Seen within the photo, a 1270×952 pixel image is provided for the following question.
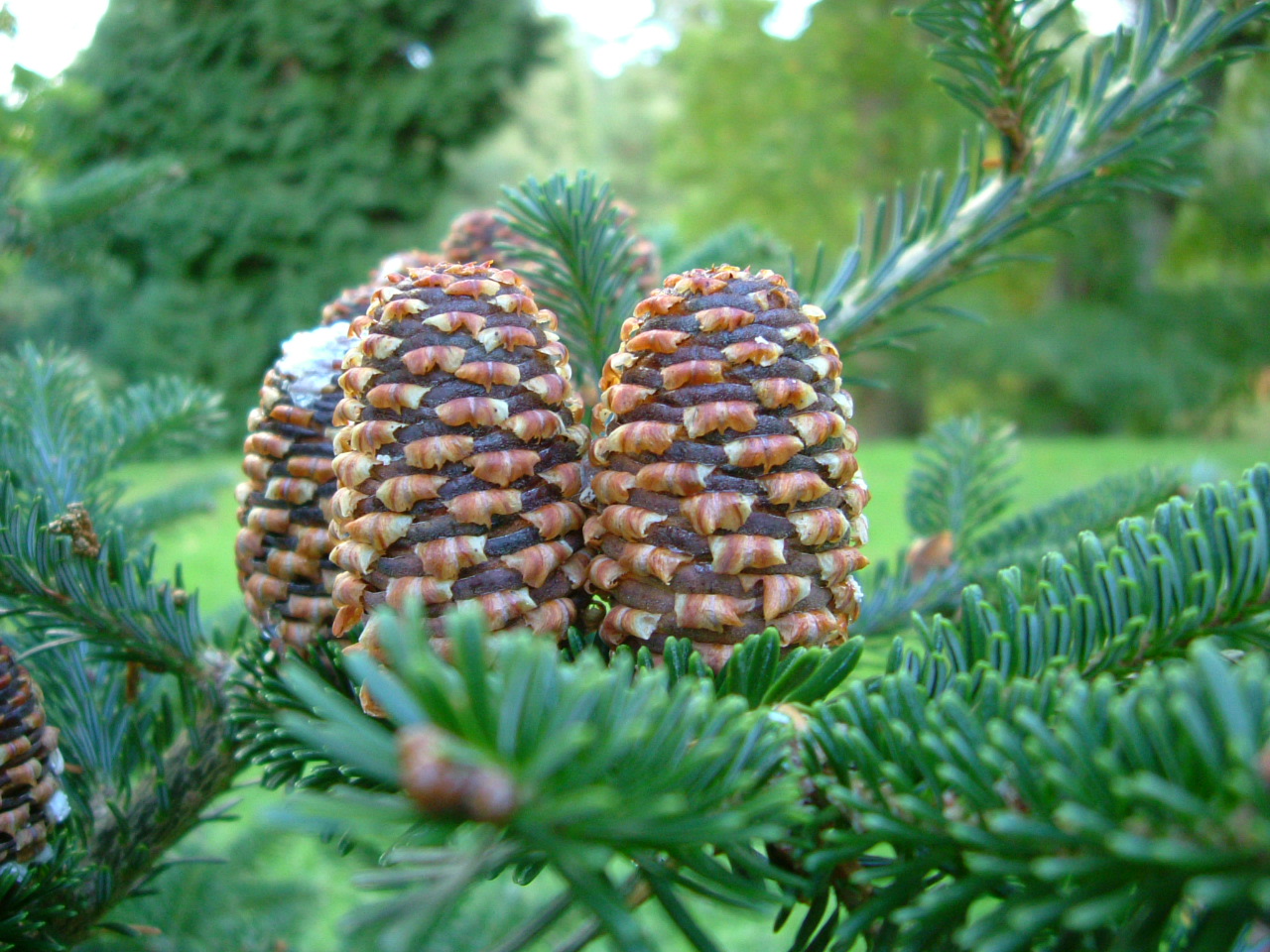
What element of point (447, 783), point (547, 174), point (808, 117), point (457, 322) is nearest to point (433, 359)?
point (457, 322)

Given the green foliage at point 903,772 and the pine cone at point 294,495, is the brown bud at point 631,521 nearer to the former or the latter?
the green foliage at point 903,772

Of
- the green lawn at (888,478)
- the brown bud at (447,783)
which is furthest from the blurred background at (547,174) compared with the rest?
the brown bud at (447,783)

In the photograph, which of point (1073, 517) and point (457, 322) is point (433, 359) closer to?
point (457, 322)

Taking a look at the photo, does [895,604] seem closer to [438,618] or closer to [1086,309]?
[438,618]

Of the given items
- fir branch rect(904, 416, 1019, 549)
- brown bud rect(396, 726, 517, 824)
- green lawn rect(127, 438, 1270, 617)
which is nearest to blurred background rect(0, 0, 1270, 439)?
green lawn rect(127, 438, 1270, 617)

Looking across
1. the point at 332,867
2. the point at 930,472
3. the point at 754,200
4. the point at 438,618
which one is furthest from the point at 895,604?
the point at 754,200

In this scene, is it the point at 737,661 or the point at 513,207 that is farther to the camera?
the point at 513,207
